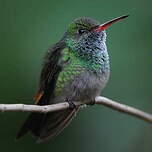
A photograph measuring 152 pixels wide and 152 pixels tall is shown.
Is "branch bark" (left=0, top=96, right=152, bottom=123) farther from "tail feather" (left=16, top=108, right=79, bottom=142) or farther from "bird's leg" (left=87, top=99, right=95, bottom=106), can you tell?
"tail feather" (left=16, top=108, right=79, bottom=142)

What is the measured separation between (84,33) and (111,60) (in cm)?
30

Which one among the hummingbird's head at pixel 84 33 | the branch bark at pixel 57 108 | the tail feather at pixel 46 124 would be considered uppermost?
the hummingbird's head at pixel 84 33

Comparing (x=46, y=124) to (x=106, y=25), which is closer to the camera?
(x=106, y=25)

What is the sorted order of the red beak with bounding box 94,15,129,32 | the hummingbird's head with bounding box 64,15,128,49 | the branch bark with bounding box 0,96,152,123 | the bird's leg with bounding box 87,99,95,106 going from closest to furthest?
the branch bark with bounding box 0,96,152,123 < the red beak with bounding box 94,15,129,32 < the bird's leg with bounding box 87,99,95,106 < the hummingbird's head with bounding box 64,15,128,49

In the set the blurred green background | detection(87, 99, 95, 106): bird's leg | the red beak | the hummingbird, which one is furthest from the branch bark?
the red beak

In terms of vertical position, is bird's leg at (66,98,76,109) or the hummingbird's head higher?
the hummingbird's head

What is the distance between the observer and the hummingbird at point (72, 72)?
9.12 feet

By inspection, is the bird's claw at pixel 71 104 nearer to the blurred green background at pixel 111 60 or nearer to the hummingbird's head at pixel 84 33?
the blurred green background at pixel 111 60

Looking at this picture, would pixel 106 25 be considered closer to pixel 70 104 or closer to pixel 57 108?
pixel 70 104

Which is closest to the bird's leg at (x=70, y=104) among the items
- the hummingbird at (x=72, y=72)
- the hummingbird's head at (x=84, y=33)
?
the hummingbird at (x=72, y=72)

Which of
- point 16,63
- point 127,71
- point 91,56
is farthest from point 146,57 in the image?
point 16,63

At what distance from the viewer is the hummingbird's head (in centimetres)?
288

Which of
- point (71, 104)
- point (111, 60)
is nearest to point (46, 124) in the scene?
point (71, 104)

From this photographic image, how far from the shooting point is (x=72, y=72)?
9.08 ft
